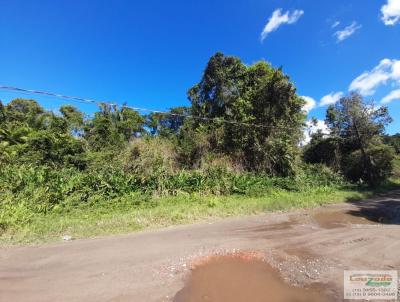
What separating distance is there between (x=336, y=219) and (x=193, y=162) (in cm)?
1083

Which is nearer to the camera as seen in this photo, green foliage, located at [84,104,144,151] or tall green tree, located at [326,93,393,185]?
green foliage, located at [84,104,144,151]

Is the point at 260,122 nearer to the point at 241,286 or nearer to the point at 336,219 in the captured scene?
the point at 336,219

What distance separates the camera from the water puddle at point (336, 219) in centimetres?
1056

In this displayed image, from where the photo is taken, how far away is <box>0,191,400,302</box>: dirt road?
5070 mm

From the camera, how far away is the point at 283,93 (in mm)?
21766

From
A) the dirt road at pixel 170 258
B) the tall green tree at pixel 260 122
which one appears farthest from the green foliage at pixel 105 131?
the dirt road at pixel 170 258

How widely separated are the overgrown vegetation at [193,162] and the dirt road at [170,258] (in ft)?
6.08

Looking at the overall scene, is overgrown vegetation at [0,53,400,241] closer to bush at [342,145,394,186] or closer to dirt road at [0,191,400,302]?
bush at [342,145,394,186]

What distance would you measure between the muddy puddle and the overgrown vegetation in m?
4.61

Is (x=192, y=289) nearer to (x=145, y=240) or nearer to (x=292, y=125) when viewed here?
(x=145, y=240)

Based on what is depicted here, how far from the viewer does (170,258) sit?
662 centimetres

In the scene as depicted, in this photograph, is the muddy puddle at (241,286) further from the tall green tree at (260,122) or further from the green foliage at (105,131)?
the green foliage at (105,131)

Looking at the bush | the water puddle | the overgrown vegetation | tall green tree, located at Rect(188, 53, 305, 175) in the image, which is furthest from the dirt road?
the bush

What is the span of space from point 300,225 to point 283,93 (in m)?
13.6
